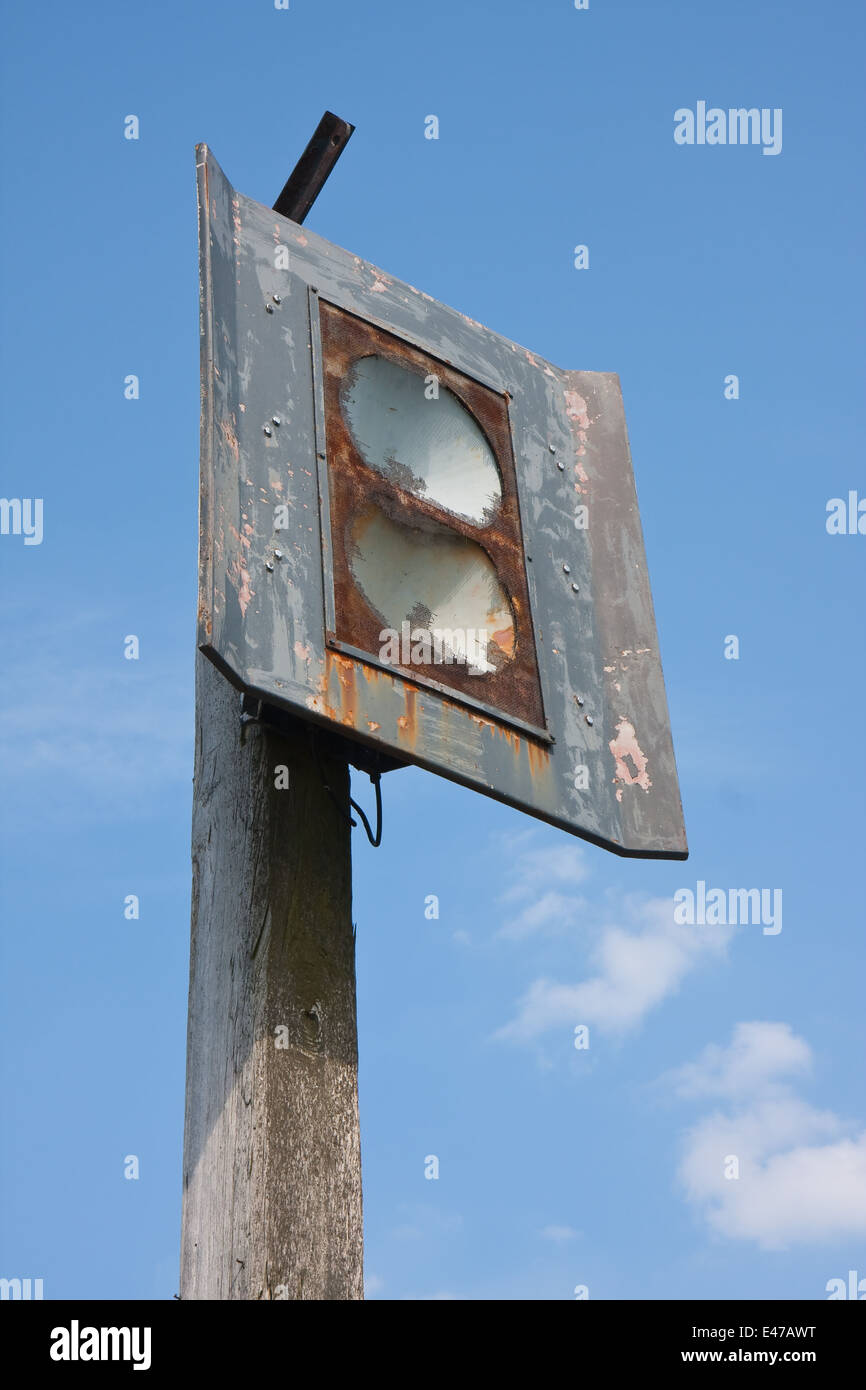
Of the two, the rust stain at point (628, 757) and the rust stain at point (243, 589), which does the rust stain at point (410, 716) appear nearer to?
the rust stain at point (243, 589)

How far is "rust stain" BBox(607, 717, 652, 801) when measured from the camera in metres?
3.60

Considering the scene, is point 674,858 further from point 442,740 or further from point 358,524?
point 358,524

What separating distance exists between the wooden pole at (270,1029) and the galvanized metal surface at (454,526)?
0.24 m

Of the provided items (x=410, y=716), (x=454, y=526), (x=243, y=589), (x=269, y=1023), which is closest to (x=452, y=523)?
(x=454, y=526)

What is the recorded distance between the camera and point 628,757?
364cm

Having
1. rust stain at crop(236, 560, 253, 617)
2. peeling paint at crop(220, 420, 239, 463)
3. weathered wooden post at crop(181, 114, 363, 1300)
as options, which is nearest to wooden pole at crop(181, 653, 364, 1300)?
weathered wooden post at crop(181, 114, 363, 1300)

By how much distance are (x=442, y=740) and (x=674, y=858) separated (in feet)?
2.26

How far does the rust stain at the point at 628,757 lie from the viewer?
3604mm

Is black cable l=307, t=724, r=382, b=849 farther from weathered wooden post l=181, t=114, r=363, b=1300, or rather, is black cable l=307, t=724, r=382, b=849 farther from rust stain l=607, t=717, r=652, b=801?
rust stain l=607, t=717, r=652, b=801

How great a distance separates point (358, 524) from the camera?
3375mm

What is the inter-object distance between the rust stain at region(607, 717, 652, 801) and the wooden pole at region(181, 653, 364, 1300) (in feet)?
2.29

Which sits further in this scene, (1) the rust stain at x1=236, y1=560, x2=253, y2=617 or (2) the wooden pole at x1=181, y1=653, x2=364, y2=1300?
(1) the rust stain at x1=236, y1=560, x2=253, y2=617

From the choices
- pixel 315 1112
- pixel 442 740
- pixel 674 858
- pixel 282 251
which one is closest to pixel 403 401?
pixel 282 251
